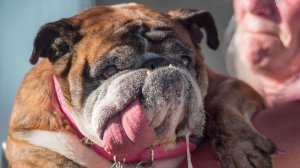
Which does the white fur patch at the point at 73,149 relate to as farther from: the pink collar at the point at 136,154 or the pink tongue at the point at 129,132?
the pink tongue at the point at 129,132

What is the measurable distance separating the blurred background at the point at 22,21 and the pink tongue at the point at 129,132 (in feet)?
3.41

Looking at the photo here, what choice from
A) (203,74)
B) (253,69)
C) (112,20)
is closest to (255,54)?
(253,69)

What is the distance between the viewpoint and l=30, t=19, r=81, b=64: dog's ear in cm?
89

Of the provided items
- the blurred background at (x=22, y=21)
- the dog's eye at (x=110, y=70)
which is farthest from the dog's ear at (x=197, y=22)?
the blurred background at (x=22, y=21)

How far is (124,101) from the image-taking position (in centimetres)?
71

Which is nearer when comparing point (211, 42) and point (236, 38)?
point (211, 42)

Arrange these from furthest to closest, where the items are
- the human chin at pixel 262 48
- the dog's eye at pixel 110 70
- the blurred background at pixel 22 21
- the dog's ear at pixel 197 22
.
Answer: the blurred background at pixel 22 21 < the human chin at pixel 262 48 < the dog's ear at pixel 197 22 < the dog's eye at pixel 110 70

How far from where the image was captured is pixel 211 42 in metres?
1.02

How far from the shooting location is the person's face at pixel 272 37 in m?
1.05

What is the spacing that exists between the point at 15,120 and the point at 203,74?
13.8 inches

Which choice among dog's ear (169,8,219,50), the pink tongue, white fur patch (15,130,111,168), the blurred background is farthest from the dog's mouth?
the blurred background

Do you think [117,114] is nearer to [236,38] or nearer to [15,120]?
[15,120]

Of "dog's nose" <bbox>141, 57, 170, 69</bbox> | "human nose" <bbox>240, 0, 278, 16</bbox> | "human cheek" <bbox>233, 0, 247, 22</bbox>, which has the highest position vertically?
"dog's nose" <bbox>141, 57, 170, 69</bbox>

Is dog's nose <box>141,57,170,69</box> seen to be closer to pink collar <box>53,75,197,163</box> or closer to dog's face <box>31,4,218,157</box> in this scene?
dog's face <box>31,4,218,157</box>
